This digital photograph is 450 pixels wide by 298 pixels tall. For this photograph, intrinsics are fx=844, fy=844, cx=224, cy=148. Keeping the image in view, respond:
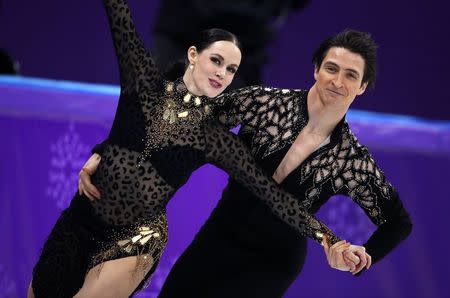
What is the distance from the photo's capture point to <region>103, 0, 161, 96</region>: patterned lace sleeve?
2947 millimetres

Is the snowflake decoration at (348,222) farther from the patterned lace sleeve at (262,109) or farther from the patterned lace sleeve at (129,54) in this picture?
the patterned lace sleeve at (129,54)

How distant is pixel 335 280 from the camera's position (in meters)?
4.80

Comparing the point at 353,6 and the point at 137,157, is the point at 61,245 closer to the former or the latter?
the point at 137,157

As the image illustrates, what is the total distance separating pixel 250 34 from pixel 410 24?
1.95 meters

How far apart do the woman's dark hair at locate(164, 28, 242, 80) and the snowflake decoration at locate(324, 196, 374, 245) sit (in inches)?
70.8

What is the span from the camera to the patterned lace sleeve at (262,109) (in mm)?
3379

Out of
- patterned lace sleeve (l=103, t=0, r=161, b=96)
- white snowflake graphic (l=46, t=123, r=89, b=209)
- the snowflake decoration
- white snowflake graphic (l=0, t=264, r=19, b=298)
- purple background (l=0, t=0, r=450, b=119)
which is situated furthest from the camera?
purple background (l=0, t=0, r=450, b=119)

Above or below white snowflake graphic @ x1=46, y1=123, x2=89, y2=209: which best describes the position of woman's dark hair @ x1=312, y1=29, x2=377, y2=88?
above

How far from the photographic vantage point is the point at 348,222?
479 cm

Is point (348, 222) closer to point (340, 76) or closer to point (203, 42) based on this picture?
point (340, 76)

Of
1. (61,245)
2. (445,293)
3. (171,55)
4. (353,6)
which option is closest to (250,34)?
(171,55)

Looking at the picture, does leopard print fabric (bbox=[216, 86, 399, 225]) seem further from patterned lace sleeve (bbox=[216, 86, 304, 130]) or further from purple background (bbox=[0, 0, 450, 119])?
purple background (bbox=[0, 0, 450, 119])

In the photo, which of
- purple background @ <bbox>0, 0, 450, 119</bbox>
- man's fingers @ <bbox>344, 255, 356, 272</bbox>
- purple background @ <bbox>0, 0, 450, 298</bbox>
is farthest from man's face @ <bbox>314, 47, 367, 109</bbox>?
purple background @ <bbox>0, 0, 450, 119</bbox>

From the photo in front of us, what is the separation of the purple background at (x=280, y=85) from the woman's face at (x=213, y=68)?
3.92 ft
